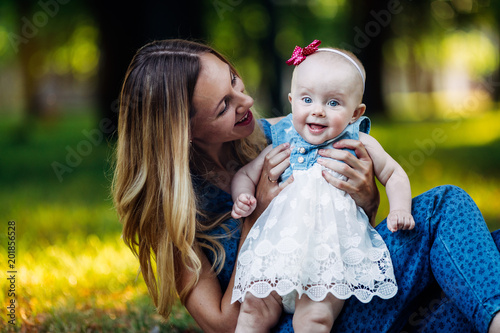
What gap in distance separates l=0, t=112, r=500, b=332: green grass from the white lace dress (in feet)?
4.00

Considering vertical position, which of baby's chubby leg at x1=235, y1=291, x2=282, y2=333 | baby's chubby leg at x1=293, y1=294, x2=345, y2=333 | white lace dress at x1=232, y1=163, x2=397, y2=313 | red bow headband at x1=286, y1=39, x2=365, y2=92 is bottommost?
baby's chubby leg at x1=235, y1=291, x2=282, y2=333

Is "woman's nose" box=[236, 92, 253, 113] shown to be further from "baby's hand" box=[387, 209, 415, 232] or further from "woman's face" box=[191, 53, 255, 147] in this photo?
"baby's hand" box=[387, 209, 415, 232]

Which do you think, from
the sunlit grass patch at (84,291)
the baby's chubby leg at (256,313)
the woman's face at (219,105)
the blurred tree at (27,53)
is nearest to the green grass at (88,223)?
the sunlit grass patch at (84,291)

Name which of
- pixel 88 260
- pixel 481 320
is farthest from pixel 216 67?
pixel 88 260

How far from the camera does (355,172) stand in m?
2.54

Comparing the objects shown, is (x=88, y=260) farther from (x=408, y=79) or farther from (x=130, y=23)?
(x=408, y=79)

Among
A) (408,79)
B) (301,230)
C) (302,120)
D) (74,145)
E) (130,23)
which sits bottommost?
(408,79)

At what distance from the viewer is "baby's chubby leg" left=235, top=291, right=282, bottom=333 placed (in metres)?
2.40

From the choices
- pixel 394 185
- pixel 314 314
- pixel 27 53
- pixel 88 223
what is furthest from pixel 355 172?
pixel 27 53

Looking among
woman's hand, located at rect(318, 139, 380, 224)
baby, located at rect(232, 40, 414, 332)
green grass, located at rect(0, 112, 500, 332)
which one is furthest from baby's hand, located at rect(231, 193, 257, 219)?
green grass, located at rect(0, 112, 500, 332)

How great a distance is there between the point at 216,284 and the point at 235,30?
16.8 metres

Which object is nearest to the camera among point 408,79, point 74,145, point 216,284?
point 216,284

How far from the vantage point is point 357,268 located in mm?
2309

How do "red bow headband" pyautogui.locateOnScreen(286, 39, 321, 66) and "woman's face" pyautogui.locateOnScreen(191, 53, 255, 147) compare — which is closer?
"red bow headband" pyautogui.locateOnScreen(286, 39, 321, 66)
